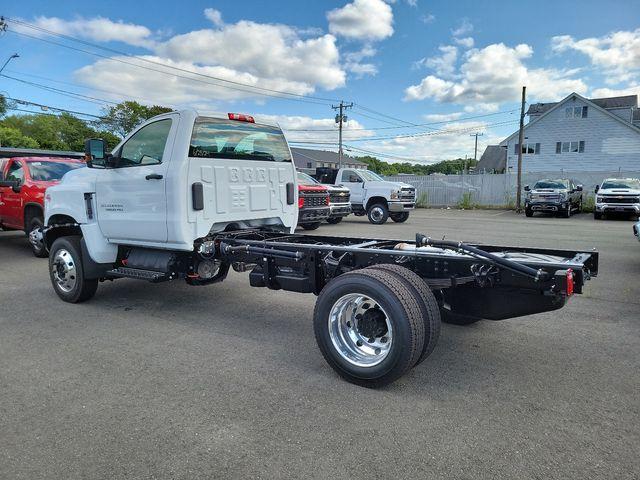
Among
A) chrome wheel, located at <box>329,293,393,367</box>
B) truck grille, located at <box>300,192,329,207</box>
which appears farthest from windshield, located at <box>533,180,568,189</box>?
Answer: chrome wheel, located at <box>329,293,393,367</box>

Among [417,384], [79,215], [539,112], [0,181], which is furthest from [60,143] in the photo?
[417,384]

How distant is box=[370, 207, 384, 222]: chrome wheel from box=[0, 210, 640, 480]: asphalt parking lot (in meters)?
12.1

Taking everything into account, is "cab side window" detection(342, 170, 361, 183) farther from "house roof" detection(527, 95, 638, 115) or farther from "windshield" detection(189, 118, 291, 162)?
"house roof" detection(527, 95, 638, 115)

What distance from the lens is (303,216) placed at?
43.1 feet

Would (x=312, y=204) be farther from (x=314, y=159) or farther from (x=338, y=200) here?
(x=314, y=159)

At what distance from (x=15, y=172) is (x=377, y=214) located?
11.6 m

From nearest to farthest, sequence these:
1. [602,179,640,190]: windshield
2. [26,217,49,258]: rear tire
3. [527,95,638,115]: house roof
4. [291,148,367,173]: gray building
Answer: [26,217,49,258]: rear tire < [602,179,640,190]: windshield < [527,95,638,115]: house roof < [291,148,367,173]: gray building

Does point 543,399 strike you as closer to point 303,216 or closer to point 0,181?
point 303,216

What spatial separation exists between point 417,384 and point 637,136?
41.5 meters

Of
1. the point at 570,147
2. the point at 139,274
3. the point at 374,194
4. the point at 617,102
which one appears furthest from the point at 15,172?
the point at 617,102

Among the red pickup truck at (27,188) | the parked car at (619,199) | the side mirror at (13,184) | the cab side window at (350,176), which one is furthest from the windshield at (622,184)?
the side mirror at (13,184)

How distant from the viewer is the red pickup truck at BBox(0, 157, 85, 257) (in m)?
9.83

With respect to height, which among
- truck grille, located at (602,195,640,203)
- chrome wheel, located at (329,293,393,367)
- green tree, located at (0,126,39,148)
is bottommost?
chrome wheel, located at (329,293,393,367)

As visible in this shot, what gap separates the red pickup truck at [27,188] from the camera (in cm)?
983
